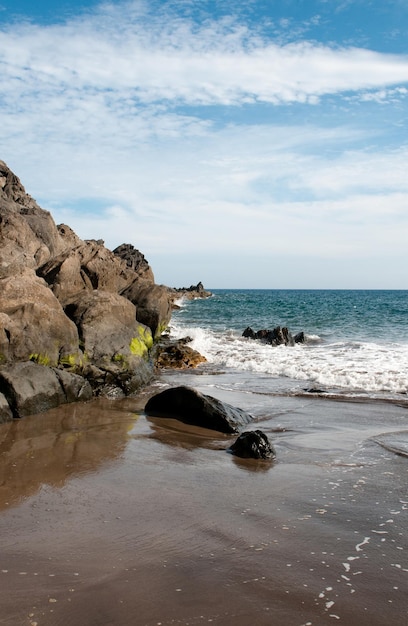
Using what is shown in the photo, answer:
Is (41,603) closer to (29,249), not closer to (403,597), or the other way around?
(403,597)

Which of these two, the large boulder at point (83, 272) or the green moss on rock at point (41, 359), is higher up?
the large boulder at point (83, 272)

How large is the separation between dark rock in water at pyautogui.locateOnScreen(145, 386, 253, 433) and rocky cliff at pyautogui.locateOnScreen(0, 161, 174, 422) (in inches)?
86.7

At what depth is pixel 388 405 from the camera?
12.7 meters

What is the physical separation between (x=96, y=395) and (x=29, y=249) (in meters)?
9.02

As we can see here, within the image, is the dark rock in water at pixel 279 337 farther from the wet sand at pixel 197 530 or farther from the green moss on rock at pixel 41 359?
the wet sand at pixel 197 530

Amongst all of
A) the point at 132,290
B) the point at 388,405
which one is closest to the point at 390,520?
the point at 388,405

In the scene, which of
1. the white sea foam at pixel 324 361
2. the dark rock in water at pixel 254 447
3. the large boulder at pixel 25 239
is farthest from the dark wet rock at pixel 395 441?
the large boulder at pixel 25 239

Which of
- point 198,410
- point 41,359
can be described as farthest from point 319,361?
point 41,359

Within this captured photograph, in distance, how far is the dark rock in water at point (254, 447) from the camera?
8438 millimetres

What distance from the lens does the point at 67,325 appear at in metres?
13.1

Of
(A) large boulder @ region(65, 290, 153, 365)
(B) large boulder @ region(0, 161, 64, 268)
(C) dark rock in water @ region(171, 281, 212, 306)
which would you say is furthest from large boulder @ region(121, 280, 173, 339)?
(C) dark rock in water @ region(171, 281, 212, 306)

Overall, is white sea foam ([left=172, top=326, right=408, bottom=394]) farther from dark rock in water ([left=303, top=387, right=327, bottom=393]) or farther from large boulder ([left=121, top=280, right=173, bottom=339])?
large boulder ([left=121, top=280, right=173, bottom=339])

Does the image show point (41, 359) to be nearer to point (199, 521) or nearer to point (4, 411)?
point (4, 411)

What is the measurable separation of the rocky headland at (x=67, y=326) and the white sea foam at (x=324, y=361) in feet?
10.2
